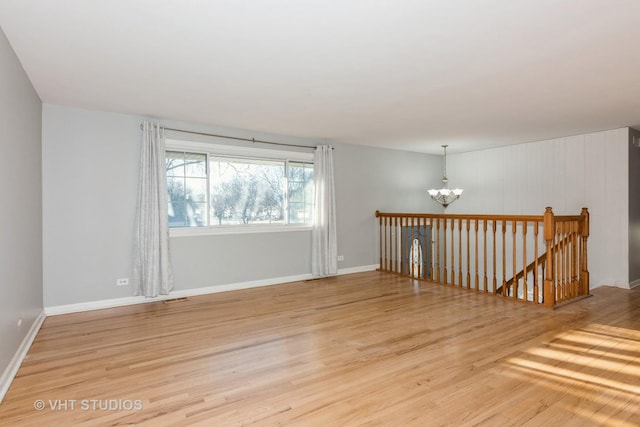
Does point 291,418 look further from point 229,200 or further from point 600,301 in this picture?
Result: point 600,301

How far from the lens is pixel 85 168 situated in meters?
4.01

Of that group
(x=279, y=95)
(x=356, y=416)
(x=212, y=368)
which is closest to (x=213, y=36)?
(x=279, y=95)

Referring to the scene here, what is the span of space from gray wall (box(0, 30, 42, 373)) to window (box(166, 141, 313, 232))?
1.48 meters

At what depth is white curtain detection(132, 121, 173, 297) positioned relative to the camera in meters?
4.21

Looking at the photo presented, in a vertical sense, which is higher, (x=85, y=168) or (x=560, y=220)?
(x=85, y=168)

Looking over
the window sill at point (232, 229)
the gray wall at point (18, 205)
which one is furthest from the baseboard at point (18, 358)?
the window sill at point (232, 229)

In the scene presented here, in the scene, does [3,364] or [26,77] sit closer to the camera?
[3,364]

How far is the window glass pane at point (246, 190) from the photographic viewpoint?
496 centimetres

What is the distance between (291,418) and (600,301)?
14.6 feet

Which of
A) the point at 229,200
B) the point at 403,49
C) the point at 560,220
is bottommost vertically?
the point at 560,220

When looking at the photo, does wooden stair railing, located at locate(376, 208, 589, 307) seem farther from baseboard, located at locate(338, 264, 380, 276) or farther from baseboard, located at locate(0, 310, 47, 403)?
baseboard, located at locate(0, 310, 47, 403)

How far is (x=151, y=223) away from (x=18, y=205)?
1548 mm

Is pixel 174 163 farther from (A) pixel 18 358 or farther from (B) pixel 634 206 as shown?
(B) pixel 634 206

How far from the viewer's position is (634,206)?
5.24 meters
